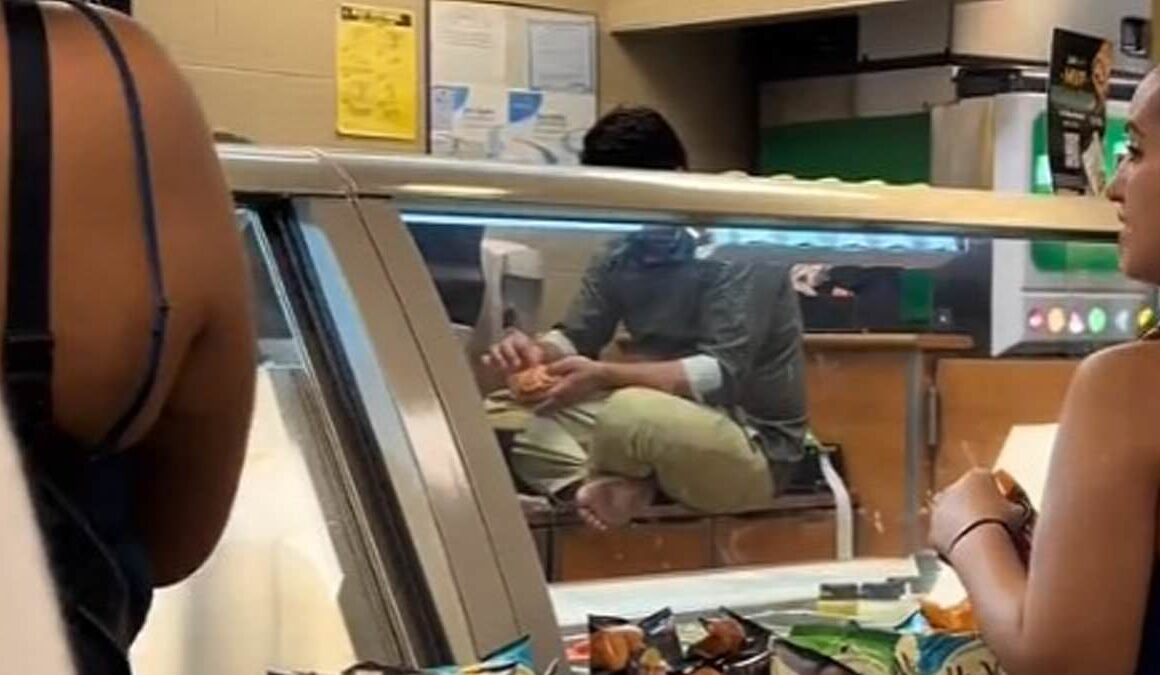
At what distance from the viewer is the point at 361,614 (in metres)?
1.50

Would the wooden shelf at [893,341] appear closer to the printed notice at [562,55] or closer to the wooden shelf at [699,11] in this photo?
the wooden shelf at [699,11]

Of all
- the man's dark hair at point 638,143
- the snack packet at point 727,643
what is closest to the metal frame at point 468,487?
the snack packet at point 727,643

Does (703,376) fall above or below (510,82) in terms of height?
below

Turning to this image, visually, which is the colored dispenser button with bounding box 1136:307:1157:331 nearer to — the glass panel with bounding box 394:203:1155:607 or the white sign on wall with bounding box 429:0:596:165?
the glass panel with bounding box 394:203:1155:607

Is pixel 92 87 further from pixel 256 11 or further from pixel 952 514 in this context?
pixel 256 11

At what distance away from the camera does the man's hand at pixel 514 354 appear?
73.1 inches

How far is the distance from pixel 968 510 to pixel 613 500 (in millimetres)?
612

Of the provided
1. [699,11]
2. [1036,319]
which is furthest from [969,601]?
[699,11]

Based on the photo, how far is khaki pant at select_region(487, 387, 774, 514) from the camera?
1.95m

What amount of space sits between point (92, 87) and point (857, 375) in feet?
5.26

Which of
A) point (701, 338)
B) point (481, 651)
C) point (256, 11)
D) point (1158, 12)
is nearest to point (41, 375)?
point (481, 651)

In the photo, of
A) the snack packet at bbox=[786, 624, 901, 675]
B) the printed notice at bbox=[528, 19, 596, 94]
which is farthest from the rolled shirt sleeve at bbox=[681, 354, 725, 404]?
the printed notice at bbox=[528, 19, 596, 94]

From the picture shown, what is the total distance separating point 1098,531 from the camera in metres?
1.40

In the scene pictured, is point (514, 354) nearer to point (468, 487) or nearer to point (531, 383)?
point (531, 383)
